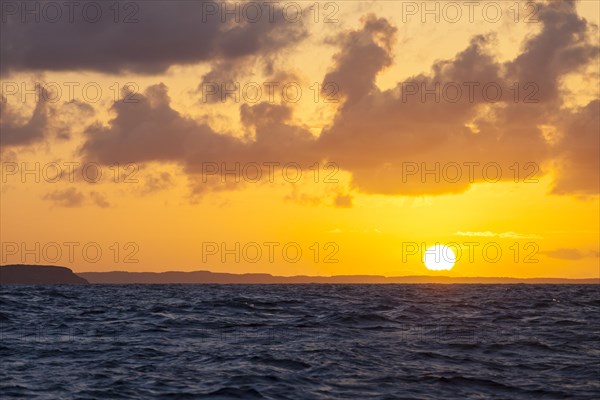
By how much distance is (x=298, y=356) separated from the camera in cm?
3023

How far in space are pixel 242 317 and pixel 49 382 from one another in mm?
23293

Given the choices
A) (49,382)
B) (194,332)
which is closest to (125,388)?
(49,382)

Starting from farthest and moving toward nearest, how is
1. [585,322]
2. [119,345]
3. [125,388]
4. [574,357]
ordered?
1. [585,322]
2. [119,345]
3. [574,357]
4. [125,388]

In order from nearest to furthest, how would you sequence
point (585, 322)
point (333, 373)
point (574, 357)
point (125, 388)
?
1. point (125, 388)
2. point (333, 373)
3. point (574, 357)
4. point (585, 322)

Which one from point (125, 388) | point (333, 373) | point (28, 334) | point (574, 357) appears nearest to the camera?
point (125, 388)

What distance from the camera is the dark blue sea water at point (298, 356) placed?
23938mm

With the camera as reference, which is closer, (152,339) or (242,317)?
(152,339)

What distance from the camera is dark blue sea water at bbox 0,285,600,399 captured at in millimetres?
23938

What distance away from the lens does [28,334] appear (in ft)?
126

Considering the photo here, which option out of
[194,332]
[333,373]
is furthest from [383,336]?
[333,373]

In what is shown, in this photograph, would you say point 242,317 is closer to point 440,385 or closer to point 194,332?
point 194,332

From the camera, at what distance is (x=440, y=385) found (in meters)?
24.9

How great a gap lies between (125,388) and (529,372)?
13.3m

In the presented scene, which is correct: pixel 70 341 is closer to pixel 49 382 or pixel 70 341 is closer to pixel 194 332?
pixel 194 332
